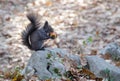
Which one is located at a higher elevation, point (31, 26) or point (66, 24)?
point (31, 26)

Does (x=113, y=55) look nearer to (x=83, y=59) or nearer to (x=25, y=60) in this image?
(x=83, y=59)

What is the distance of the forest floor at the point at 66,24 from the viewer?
723 cm

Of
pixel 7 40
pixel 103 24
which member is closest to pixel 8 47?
pixel 7 40

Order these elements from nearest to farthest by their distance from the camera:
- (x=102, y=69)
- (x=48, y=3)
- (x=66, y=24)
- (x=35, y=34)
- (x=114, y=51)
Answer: (x=102, y=69), (x=35, y=34), (x=114, y=51), (x=66, y=24), (x=48, y=3)

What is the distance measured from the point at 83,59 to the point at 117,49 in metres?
1.28

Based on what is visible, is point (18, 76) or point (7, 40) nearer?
point (18, 76)

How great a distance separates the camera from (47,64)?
15.2 ft

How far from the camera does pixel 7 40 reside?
7.81 m

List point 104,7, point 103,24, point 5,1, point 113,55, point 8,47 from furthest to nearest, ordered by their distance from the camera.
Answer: point 5,1 < point 104,7 < point 103,24 < point 8,47 < point 113,55

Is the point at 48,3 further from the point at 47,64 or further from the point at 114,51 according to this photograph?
the point at 47,64

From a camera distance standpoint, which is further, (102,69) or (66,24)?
(66,24)

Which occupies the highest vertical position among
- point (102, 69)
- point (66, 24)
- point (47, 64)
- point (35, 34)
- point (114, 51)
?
point (35, 34)

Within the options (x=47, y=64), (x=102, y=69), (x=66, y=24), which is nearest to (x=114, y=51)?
(x=102, y=69)

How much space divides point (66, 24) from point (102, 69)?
409cm
